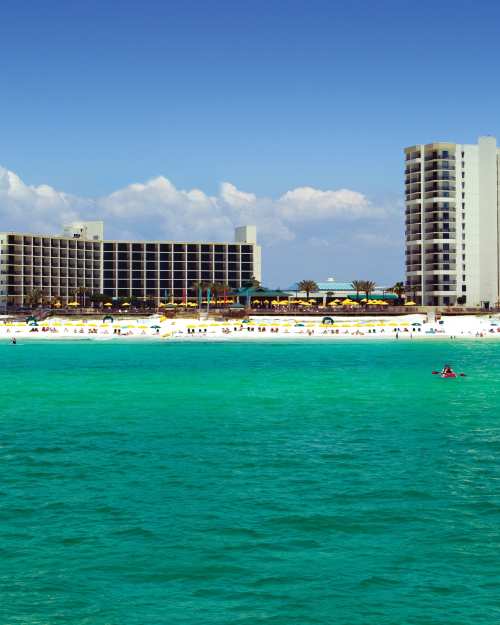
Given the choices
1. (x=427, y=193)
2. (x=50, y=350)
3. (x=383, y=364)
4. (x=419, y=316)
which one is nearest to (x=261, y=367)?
(x=383, y=364)

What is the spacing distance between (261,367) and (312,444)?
159 ft

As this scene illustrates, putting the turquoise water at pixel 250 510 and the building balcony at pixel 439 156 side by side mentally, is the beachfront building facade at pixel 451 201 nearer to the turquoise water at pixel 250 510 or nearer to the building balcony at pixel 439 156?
the building balcony at pixel 439 156

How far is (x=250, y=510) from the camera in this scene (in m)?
27.0

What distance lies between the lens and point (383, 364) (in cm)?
9156

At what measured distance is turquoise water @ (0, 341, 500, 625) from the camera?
1962cm

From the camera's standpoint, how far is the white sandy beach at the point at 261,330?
152 metres

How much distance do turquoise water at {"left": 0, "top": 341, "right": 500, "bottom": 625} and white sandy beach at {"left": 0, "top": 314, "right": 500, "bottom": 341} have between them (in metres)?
94.2

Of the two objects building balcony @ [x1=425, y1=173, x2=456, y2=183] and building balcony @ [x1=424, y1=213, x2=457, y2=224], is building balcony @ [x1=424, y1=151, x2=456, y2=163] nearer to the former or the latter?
building balcony @ [x1=425, y1=173, x2=456, y2=183]

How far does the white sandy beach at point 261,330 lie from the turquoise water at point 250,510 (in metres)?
94.2

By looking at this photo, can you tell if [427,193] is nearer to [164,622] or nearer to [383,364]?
[383,364]

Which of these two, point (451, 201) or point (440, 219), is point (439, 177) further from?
point (440, 219)

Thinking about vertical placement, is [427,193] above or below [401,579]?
above

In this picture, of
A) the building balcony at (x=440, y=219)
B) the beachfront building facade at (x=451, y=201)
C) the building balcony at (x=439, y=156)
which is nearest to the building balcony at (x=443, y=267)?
the beachfront building facade at (x=451, y=201)

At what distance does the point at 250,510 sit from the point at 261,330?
432ft
